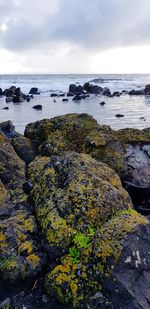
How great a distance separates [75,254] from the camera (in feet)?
13.3

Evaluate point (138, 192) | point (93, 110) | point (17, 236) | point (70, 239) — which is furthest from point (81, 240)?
point (93, 110)

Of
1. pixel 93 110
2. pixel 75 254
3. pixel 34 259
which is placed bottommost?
pixel 93 110

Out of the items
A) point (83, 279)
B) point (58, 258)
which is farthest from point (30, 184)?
point (83, 279)

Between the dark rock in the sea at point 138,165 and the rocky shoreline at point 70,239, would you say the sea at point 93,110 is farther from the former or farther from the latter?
the rocky shoreline at point 70,239

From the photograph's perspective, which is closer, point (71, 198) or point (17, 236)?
point (17, 236)

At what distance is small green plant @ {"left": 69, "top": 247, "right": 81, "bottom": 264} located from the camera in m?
3.99

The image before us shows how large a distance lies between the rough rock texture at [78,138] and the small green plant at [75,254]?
2.92 meters

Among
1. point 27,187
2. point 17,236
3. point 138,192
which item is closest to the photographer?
point 17,236

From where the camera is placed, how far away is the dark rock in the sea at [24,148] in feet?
24.5

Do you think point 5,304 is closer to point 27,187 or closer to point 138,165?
point 27,187

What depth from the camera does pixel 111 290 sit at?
370 cm

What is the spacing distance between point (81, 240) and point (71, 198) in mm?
728

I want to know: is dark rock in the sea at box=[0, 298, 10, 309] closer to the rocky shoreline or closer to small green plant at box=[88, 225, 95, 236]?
the rocky shoreline

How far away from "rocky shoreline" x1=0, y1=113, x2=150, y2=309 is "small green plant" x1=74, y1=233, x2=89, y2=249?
1cm
